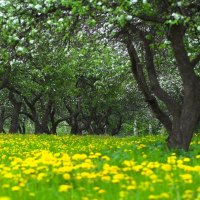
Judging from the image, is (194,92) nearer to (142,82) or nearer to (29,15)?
(142,82)

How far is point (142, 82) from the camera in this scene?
15.4 meters

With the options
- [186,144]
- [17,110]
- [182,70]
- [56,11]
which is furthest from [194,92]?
[17,110]

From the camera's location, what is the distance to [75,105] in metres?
41.9

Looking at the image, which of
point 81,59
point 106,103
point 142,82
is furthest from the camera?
point 106,103

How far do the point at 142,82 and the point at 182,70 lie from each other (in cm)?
348

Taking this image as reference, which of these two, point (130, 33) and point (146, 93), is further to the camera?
point (146, 93)

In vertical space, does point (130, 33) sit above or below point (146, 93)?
above

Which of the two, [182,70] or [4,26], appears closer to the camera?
[4,26]

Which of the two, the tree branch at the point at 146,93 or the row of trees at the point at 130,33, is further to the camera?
the tree branch at the point at 146,93

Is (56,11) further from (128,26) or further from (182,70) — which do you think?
(182,70)

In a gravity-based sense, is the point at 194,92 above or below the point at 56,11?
below

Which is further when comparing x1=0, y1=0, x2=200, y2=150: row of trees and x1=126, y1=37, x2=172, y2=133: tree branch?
x1=126, y1=37, x2=172, y2=133: tree branch

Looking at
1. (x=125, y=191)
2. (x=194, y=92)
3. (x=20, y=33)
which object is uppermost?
(x=20, y=33)

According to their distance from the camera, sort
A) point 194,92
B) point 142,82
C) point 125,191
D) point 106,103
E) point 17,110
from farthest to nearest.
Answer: point 106,103
point 17,110
point 142,82
point 194,92
point 125,191
